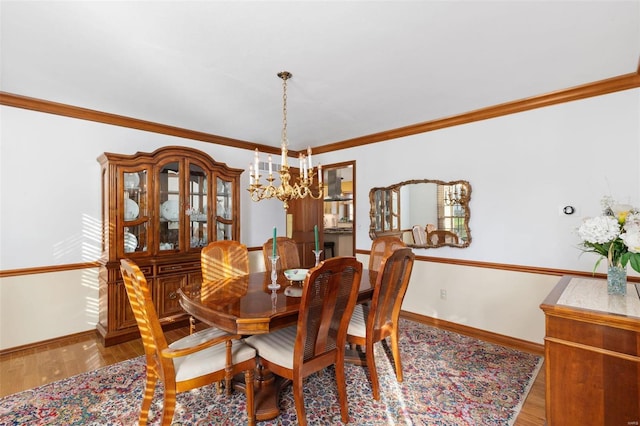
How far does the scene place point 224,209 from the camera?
3953mm

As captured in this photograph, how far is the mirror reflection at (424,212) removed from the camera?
3.46m

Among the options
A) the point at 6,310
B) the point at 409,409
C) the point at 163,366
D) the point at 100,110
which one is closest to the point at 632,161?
the point at 409,409

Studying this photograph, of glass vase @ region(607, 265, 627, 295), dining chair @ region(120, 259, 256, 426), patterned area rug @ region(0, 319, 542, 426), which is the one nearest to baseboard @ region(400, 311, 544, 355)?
patterned area rug @ region(0, 319, 542, 426)

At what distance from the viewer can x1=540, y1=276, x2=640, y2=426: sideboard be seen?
1311 millimetres

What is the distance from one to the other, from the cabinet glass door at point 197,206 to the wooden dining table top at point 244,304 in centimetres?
137

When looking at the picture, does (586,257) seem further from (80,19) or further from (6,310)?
(6,310)

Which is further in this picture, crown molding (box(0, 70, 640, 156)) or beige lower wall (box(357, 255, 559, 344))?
beige lower wall (box(357, 255, 559, 344))

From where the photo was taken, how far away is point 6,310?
2848 mm

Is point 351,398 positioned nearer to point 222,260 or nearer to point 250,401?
point 250,401

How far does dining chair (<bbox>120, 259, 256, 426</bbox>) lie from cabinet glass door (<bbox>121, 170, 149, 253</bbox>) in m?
1.68

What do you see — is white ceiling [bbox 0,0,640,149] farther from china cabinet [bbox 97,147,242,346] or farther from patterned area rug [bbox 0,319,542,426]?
patterned area rug [bbox 0,319,542,426]

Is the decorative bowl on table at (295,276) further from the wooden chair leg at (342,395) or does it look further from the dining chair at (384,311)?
the wooden chair leg at (342,395)

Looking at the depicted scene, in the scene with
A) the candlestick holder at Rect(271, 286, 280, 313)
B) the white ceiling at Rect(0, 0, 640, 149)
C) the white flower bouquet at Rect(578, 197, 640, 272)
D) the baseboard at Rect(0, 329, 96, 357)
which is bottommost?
the baseboard at Rect(0, 329, 96, 357)

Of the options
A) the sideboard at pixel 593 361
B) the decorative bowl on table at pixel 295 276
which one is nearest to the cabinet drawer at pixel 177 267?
the decorative bowl on table at pixel 295 276
